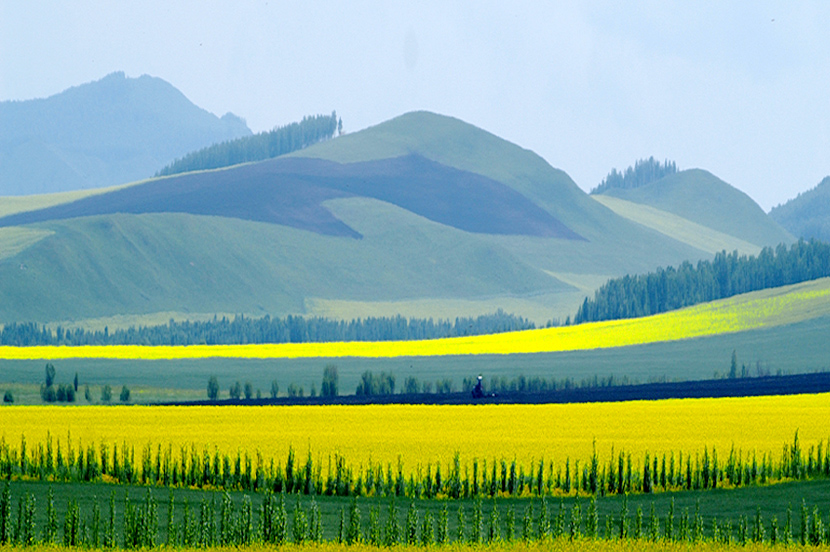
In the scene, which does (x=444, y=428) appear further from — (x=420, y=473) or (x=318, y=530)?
(x=318, y=530)

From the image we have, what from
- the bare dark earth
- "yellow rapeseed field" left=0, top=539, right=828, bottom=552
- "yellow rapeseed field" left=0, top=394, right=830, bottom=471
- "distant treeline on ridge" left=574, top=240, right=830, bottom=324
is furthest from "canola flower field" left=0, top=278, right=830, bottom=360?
"yellow rapeseed field" left=0, top=539, right=828, bottom=552

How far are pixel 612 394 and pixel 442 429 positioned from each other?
2576cm

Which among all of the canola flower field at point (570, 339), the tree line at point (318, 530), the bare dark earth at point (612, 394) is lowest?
the tree line at point (318, 530)

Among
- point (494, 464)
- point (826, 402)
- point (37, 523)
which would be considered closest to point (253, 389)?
point (826, 402)

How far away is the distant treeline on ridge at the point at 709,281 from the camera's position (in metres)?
174

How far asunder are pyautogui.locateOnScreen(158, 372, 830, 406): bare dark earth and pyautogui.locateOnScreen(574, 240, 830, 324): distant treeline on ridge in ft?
300

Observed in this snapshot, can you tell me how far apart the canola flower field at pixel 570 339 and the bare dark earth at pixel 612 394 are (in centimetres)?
3977

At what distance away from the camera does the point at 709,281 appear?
181 meters

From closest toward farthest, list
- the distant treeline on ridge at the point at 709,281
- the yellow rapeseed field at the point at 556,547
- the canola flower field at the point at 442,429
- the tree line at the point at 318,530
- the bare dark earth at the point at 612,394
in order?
1. the yellow rapeseed field at the point at 556,547
2. the tree line at the point at 318,530
3. the canola flower field at the point at 442,429
4. the bare dark earth at the point at 612,394
5. the distant treeline on ridge at the point at 709,281

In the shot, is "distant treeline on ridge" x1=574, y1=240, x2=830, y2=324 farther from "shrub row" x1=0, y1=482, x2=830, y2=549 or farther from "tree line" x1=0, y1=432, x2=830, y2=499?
"shrub row" x1=0, y1=482, x2=830, y2=549

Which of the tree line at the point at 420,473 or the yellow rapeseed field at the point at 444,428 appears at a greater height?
the yellow rapeseed field at the point at 444,428

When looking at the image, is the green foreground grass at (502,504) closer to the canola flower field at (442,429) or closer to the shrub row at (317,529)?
the shrub row at (317,529)

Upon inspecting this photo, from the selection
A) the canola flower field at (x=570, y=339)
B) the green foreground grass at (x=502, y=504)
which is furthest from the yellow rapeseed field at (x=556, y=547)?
the canola flower field at (x=570, y=339)

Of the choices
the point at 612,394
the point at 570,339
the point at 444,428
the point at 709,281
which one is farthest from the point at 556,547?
the point at 709,281
